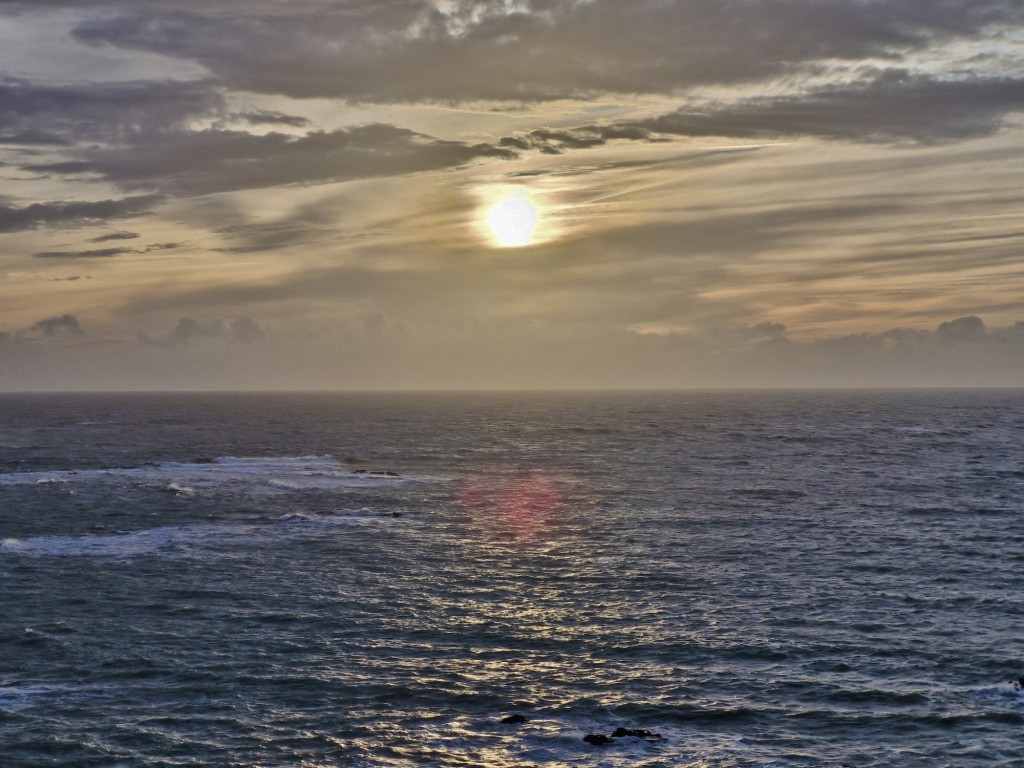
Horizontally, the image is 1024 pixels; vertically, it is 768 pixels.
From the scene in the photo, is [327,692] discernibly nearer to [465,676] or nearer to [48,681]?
[465,676]

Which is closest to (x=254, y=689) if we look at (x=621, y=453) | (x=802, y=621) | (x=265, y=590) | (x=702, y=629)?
(x=265, y=590)

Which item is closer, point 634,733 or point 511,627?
point 634,733

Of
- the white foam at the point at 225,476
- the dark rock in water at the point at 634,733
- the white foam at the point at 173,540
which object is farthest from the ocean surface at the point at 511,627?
the white foam at the point at 225,476

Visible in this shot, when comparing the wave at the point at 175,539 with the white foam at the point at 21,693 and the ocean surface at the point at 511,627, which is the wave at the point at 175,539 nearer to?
the ocean surface at the point at 511,627

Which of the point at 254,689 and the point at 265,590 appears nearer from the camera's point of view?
the point at 254,689

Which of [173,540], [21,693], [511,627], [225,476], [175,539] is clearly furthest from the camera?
[225,476]

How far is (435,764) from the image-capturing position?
34.5 metres

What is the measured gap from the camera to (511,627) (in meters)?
51.1

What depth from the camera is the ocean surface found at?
36.9 meters

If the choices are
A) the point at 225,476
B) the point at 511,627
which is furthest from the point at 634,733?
the point at 225,476

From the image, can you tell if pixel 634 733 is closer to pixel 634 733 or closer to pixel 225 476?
pixel 634 733

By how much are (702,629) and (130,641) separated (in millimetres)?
29922

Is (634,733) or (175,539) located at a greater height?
(175,539)

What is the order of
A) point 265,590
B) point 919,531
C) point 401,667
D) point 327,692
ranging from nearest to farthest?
point 327,692 < point 401,667 < point 265,590 < point 919,531
